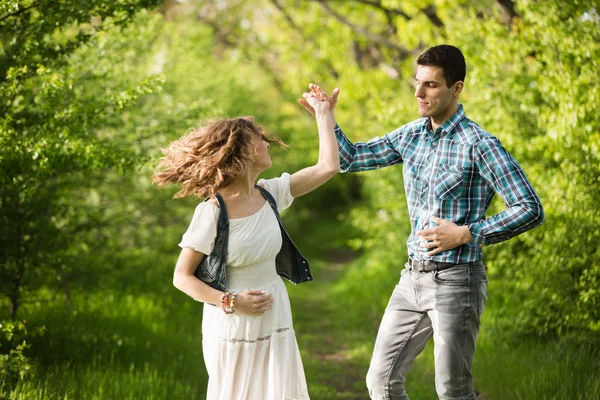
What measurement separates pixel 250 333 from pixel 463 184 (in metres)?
1.33

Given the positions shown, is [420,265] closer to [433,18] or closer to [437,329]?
[437,329]

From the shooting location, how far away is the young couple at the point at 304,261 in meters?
3.48

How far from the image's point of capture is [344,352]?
7.87 m

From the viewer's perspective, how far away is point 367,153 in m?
4.19

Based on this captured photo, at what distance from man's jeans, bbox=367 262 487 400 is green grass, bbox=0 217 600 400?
1465mm

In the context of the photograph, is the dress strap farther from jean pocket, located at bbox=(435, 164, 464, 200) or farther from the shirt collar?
the shirt collar

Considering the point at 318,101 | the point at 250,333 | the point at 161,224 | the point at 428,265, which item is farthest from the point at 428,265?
the point at 161,224

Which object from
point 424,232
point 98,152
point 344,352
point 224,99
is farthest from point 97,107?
point 224,99

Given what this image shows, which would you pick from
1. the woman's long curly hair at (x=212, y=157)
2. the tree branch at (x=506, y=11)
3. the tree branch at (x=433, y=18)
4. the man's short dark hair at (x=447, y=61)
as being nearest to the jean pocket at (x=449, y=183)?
the man's short dark hair at (x=447, y=61)

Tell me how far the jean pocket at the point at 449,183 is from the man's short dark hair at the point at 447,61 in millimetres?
473

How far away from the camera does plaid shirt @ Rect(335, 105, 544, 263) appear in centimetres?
350

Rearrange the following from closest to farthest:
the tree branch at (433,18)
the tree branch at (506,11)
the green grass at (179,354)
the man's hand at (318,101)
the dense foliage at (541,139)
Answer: the man's hand at (318,101)
the green grass at (179,354)
the dense foliage at (541,139)
the tree branch at (506,11)
the tree branch at (433,18)

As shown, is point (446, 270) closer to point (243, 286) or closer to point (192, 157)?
point (243, 286)

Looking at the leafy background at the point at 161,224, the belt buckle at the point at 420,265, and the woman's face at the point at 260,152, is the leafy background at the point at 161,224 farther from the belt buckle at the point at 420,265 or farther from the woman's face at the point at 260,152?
the belt buckle at the point at 420,265
